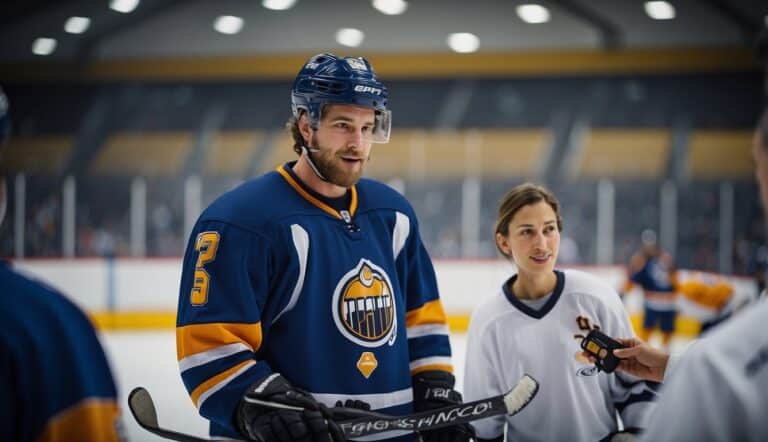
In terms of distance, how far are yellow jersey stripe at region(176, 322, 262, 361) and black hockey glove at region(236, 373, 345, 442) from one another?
0.26ft

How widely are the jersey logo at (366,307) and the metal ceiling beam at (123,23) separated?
29.6 feet

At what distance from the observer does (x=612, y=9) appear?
9.79 m

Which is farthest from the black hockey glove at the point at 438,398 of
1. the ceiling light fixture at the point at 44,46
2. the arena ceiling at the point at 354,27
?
the ceiling light fixture at the point at 44,46

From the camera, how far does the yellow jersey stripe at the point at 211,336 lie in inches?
53.8

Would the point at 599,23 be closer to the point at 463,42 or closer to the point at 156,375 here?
the point at 463,42

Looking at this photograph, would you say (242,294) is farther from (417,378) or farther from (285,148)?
(285,148)

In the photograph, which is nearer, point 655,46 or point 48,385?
point 48,385

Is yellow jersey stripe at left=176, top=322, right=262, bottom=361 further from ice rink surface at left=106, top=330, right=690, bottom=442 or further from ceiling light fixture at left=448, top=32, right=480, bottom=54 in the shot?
ceiling light fixture at left=448, top=32, right=480, bottom=54

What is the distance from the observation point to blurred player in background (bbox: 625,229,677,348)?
623cm

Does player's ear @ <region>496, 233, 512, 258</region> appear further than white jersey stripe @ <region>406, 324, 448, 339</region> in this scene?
Yes

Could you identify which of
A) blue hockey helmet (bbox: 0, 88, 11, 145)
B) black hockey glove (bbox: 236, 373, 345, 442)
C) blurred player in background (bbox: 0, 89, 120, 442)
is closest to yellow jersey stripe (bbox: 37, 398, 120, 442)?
blurred player in background (bbox: 0, 89, 120, 442)

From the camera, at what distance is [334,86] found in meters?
1.51

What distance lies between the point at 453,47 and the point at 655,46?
2.40m

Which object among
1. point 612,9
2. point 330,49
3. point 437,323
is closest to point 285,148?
point 330,49
